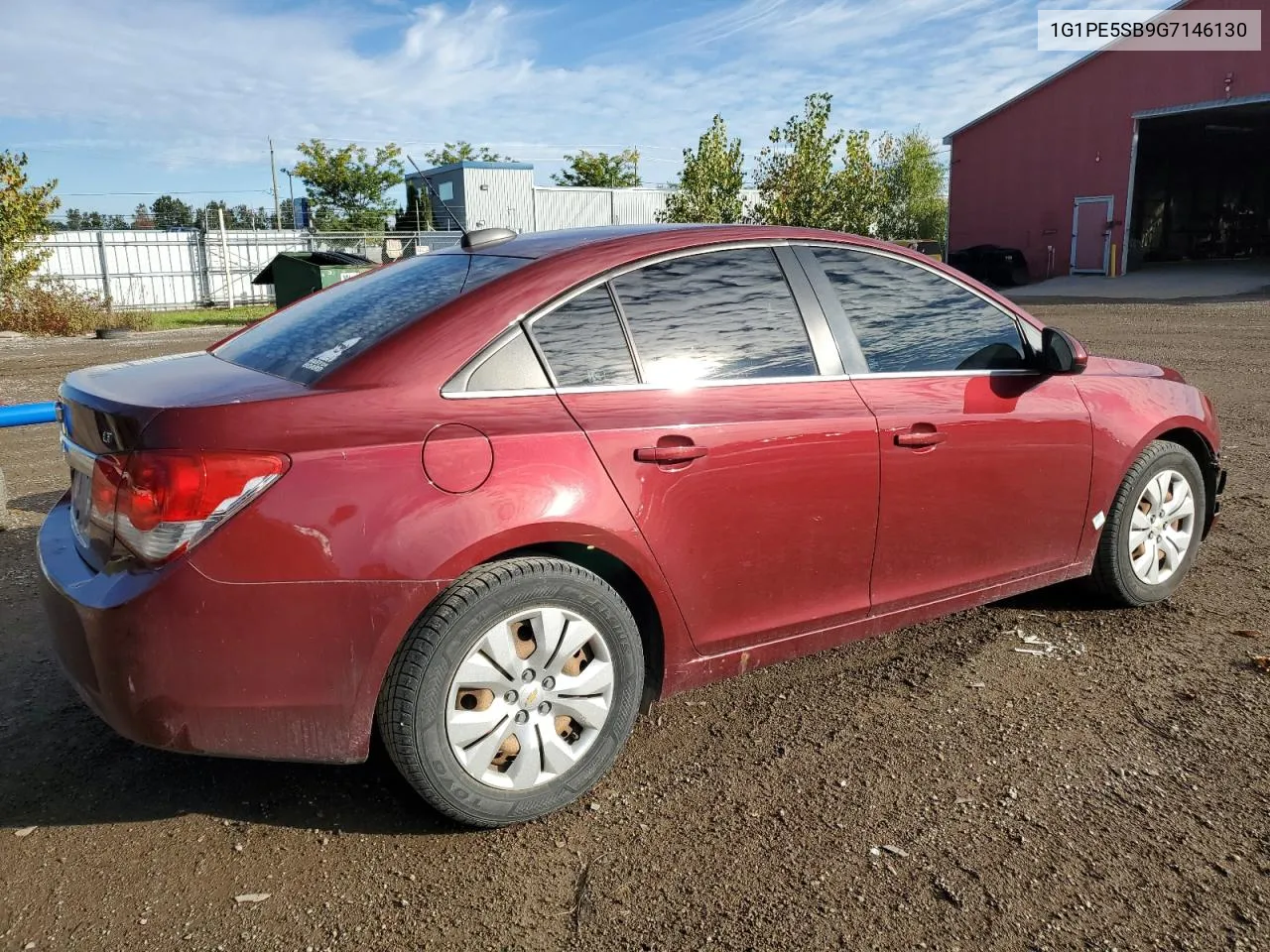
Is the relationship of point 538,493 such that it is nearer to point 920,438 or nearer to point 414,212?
point 920,438

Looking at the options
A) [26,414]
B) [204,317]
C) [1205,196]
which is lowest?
[204,317]

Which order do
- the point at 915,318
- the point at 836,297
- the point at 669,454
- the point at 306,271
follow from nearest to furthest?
the point at 669,454, the point at 836,297, the point at 915,318, the point at 306,271

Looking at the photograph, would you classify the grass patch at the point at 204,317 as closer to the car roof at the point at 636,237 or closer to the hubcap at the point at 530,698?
the car roof at the point at 636,237

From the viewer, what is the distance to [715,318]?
3.15 metres

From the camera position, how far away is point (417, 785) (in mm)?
2615

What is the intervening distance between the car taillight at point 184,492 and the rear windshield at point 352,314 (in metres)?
0.36

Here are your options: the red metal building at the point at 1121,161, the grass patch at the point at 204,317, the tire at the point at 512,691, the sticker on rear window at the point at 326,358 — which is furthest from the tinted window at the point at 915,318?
the red metal building at the point at 1121,161

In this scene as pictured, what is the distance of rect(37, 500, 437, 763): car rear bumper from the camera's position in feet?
7.79

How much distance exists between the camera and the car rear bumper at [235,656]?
7.79ft

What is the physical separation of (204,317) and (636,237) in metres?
29.9

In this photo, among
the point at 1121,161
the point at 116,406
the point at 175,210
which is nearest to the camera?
the point at 116,406

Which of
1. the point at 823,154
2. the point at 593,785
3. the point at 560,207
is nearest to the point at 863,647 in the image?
the point at 593,785

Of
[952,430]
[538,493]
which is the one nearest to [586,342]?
[538,493]

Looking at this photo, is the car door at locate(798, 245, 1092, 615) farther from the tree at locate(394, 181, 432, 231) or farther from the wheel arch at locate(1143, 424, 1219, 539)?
the tree at locate(394, 181, 432, 231)
